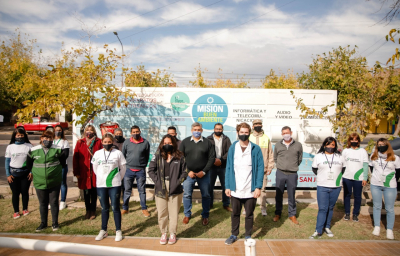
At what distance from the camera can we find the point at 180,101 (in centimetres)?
817

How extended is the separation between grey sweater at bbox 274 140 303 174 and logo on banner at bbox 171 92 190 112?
3155 millimetres

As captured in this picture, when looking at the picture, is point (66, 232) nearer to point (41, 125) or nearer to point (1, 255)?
point (1, 255)

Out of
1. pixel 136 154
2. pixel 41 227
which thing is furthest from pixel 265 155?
pixel 41 227

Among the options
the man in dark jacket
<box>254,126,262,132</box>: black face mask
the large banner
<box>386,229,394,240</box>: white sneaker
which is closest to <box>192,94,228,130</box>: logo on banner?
A: the large banner

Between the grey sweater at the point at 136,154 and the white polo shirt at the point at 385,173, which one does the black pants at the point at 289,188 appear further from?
the grey sweater at the point at 136,154

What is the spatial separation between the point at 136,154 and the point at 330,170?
12.8ft

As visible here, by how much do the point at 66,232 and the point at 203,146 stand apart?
2976 millimetres

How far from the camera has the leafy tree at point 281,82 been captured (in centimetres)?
1739

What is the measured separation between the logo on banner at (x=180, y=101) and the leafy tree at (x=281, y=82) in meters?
10.2

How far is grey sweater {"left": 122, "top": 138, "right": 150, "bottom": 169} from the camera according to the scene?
245 inches

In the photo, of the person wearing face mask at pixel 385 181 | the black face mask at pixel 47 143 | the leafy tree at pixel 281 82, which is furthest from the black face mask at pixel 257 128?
the leafy tree at pixel 281 82

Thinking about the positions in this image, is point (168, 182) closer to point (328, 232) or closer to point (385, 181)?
→ point (328, 232)

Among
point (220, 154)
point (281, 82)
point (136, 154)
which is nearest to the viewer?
point (136, 154)

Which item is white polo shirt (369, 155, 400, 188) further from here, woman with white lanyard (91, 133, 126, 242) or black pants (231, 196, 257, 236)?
woman with white lanyard (91, 133, 126, 242)
